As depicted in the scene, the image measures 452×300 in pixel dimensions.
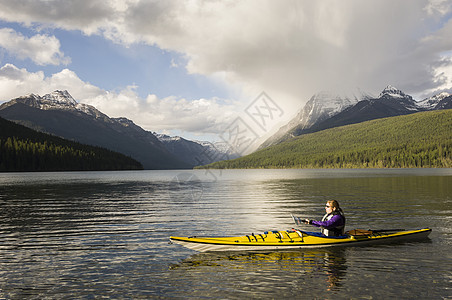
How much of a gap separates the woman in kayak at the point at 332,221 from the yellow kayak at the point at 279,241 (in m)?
0.47

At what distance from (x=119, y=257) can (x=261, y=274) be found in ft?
26.7

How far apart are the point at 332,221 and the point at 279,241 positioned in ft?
12.1

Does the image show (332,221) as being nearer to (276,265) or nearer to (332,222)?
(332,222)

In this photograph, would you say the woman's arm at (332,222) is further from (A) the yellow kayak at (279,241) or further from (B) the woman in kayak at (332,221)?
(A) the yellow kayak at (279,241)

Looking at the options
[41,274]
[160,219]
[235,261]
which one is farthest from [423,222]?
[41,274]

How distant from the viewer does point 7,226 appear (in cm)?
2736

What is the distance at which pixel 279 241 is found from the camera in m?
18.7

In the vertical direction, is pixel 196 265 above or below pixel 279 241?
below

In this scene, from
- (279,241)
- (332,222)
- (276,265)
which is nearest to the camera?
(276,265)

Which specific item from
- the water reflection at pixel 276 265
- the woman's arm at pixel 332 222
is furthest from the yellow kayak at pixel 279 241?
the woman's arm at pixel 332 222

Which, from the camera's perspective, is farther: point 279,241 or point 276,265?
point 279,241

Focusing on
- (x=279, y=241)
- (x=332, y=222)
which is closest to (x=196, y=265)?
(x=279, y=241)

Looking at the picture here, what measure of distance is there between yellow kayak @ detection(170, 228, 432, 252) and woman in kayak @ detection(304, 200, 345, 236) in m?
0.47

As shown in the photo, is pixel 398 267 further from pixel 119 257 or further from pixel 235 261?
pixel 119 257
